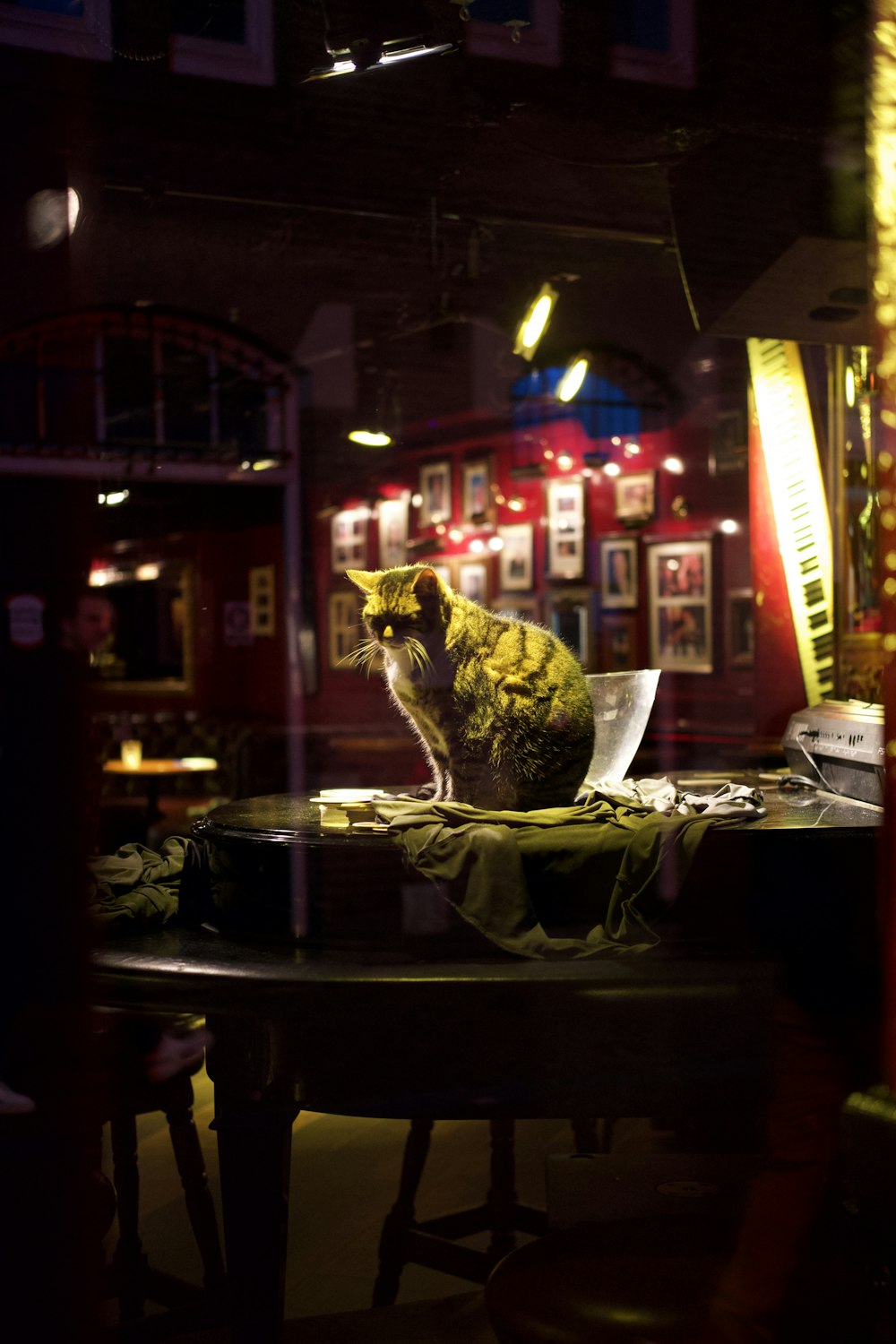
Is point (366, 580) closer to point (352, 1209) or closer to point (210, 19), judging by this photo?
point (210, 19)

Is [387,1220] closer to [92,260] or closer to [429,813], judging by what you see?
[429,813]

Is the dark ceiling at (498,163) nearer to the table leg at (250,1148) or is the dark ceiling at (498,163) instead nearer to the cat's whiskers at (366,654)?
the cat's whiskers at (366,654)

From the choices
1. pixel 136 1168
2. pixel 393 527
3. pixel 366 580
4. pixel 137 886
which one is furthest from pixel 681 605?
pixel 137 886

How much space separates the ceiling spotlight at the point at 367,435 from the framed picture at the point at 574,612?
1.47 m

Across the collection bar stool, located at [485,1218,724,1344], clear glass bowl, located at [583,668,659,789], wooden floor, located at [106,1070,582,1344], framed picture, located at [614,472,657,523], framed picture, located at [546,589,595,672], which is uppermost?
framed picture, located at [614,472,657,523]

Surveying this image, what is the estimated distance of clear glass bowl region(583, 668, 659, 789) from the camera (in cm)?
201

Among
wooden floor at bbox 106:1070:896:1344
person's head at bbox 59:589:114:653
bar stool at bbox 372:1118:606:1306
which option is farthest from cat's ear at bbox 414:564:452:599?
person's head at bbox 59:589:114:653

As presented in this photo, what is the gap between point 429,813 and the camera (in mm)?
1689

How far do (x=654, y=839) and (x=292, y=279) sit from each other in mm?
4997

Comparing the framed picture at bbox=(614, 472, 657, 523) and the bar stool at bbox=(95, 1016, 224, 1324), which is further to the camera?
the framed picture at bbox=(614, 472, 657, 523)

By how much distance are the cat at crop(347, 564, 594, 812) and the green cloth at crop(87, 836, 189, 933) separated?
1.51 feet

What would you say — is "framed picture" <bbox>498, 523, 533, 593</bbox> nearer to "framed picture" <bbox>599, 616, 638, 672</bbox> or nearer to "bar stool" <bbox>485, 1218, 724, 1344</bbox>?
"framed picture" <bbox>599, 616, 638, 672</bbox>

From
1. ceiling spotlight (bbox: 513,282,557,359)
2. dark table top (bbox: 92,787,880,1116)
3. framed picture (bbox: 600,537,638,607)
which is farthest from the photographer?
framed picture (bbox: 600,537,638,607)

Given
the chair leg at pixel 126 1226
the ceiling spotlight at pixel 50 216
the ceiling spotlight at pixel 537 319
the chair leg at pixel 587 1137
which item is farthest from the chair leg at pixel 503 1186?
the ceiling spotlight at pixel 537 319
